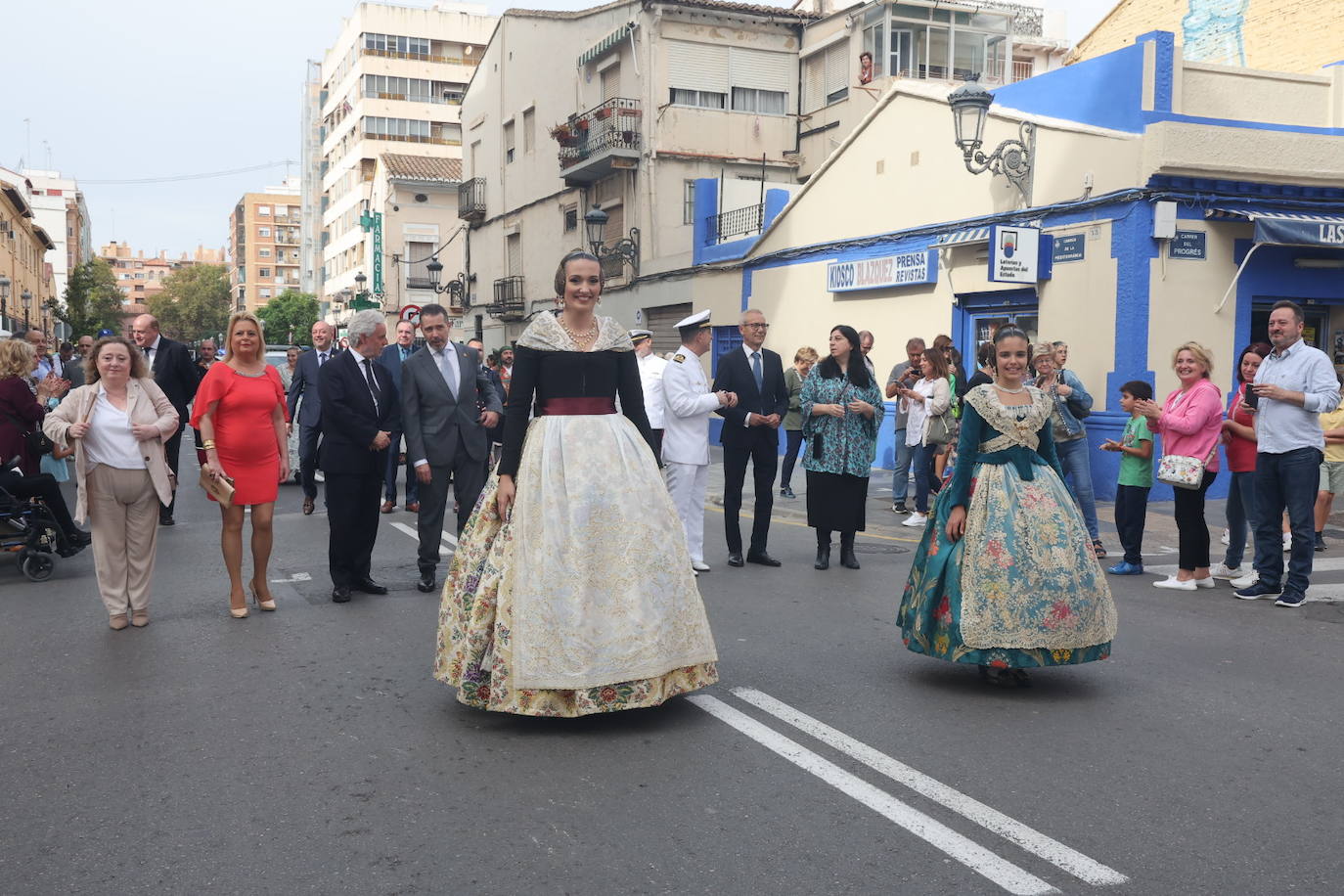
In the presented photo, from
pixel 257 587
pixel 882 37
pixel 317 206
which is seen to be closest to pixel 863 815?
pixel 257 587

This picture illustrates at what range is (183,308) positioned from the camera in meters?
131

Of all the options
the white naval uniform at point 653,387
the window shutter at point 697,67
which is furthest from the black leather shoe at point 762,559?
the window shutter at point 697,67

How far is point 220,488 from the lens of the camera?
24.1 ft

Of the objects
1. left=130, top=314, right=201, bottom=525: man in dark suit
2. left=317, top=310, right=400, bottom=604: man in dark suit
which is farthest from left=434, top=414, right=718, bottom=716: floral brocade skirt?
left=130, top=314, right=201, bottom=525: man in dark suit

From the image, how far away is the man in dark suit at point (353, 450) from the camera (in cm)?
808

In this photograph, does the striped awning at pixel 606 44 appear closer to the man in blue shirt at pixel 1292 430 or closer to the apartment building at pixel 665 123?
the apartment building at pixel 665 123

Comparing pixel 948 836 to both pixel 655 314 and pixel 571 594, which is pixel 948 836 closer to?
pixel 571 594

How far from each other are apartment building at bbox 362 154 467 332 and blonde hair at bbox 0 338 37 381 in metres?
44.7

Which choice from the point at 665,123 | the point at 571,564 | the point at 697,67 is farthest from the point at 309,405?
the point at 697,67

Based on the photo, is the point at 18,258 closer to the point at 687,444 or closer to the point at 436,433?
the point at 436,433

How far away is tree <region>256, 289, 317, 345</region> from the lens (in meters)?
79.2

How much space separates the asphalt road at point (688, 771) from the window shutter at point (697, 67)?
21.7 metres

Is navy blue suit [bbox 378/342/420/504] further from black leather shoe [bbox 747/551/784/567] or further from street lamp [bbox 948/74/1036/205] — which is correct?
street lamp [bbox 948/74/1036/205]

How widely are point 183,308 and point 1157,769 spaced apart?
455 ft
